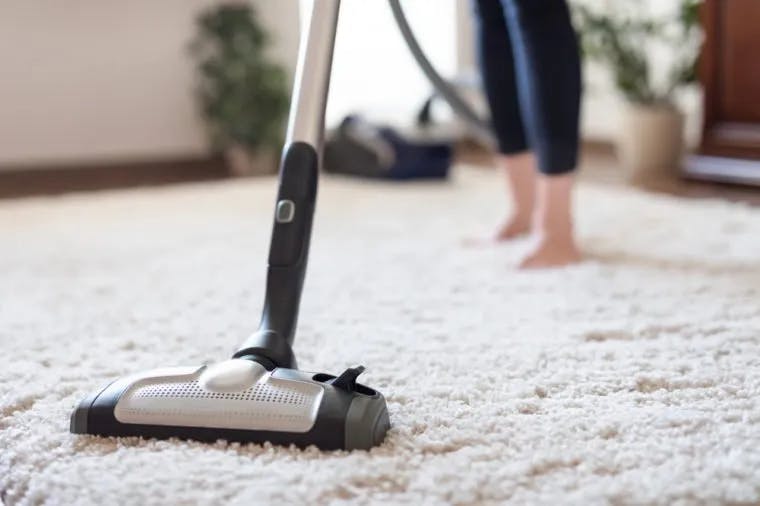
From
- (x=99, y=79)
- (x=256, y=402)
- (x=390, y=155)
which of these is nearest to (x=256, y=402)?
(x=256, y=402)

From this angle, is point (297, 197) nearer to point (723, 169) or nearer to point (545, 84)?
point (545, 84)

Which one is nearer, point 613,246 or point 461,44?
point 613,246

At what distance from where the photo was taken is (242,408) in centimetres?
69

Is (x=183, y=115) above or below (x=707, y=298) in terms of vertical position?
above

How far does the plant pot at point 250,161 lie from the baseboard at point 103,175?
0.05 meters

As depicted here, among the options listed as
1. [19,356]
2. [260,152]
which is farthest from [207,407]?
[260,152]

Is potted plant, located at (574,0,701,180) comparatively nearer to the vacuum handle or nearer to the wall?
the wall

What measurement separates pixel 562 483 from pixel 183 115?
2701 millimetres

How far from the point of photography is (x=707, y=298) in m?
1.11

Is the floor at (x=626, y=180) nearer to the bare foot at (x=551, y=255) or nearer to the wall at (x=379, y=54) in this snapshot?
the wall at (x=379, y=54)

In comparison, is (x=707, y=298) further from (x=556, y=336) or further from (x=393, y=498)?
(x=393, y=498)

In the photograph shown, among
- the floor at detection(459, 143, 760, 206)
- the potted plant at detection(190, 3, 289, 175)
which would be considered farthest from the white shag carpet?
the potted plant at detection(190, 3, 289, 175)

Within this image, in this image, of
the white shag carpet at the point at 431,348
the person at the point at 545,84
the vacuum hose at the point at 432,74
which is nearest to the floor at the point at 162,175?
the white shag carpet at the point at 431,348

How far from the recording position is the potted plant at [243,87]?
9.66 ft
